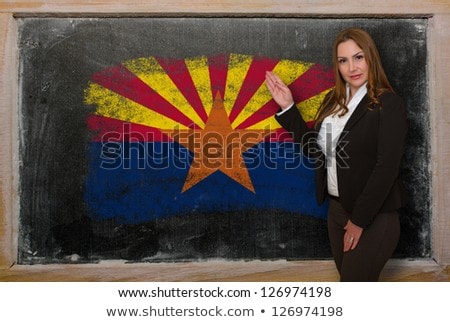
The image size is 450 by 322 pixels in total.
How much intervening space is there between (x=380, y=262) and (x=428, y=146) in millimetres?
788

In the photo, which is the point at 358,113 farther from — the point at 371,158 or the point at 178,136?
the point at 178,136

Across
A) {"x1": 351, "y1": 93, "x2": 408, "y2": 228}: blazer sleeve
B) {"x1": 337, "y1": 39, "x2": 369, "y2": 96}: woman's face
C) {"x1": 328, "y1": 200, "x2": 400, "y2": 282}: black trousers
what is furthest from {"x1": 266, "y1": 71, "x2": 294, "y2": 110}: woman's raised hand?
{"x1": 328, "y1": 200, "x2": 400, "y2": 282}: black trousers

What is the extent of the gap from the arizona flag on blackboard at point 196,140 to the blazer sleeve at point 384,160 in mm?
571

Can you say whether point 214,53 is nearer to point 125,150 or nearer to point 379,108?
point 125,150

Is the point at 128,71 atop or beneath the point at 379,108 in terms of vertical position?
atop

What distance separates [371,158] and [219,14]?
39.6 inches

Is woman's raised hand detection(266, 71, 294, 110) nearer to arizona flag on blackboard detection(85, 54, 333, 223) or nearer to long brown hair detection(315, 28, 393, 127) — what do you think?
arizona flag on blackboard detection(85, 54, 333, 223)

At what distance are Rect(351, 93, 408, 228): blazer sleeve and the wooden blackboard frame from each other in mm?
664

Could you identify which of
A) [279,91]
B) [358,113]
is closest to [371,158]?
[358,113]

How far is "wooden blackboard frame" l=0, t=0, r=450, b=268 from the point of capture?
236 centimetres

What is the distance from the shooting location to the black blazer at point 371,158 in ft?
6.02

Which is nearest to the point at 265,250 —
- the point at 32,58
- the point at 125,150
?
the point at 125,150

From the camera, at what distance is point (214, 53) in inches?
94.7

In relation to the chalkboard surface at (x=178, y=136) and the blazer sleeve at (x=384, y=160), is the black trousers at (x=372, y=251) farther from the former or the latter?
the chalkboard surface at (x=178, y=136)
